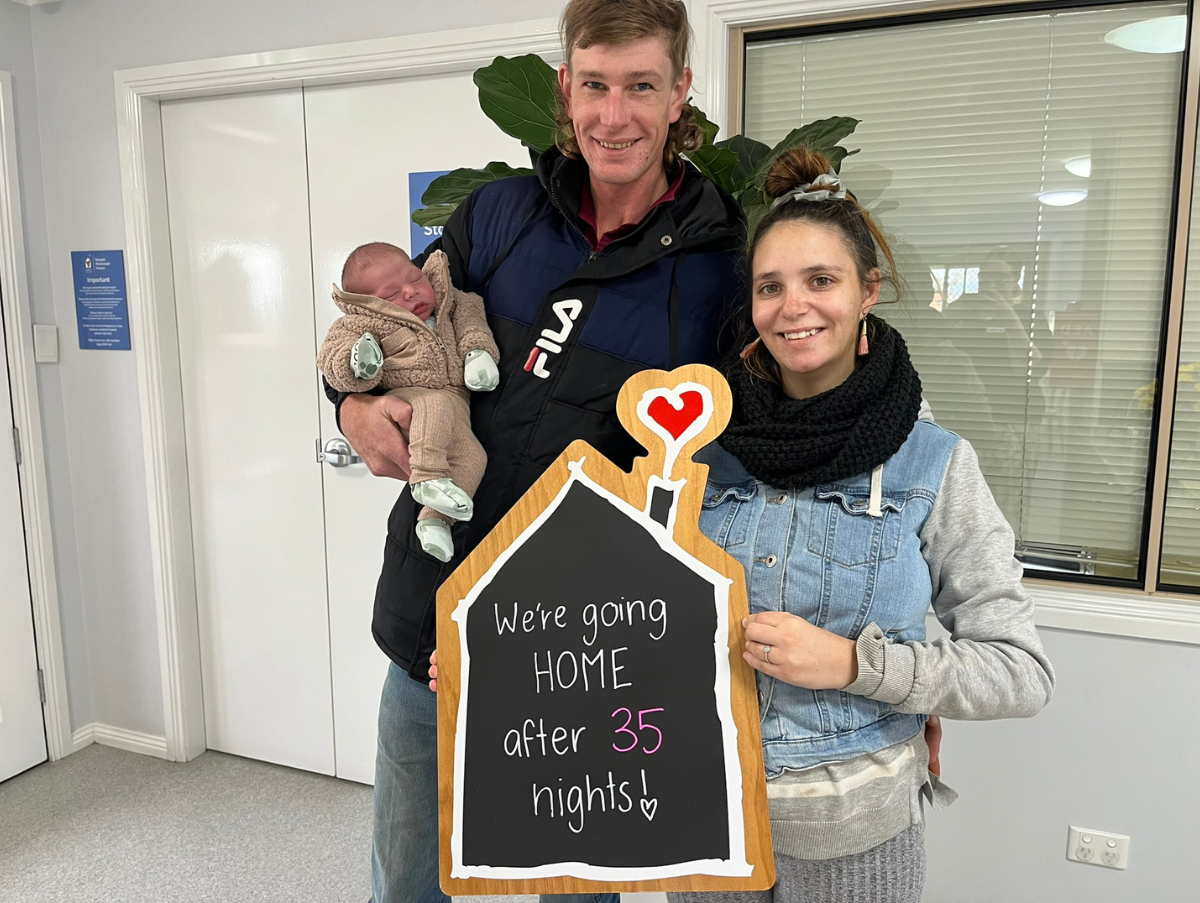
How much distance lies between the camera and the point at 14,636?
274 cm

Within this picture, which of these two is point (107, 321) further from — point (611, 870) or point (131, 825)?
point (611, 870)

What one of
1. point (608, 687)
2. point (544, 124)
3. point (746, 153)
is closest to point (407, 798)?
point (608, 687)

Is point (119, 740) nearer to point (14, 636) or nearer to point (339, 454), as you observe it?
point (14, 636)

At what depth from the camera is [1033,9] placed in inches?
71.9

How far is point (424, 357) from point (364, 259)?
178mm

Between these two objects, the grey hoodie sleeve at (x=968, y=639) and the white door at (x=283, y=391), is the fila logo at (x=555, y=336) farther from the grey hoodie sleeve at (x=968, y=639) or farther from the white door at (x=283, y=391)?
the white door at (x=283, y=391)

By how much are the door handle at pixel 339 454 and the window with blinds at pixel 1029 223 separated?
58.6 inches

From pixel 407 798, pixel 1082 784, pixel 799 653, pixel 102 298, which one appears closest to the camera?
pixel 799 653

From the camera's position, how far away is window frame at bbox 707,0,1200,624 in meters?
1.76

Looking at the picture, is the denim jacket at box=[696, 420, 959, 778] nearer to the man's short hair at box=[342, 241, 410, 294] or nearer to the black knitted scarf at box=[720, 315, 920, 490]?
the black knitted scarf at box=[720, 315, 920, 490]

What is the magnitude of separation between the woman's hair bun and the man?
0.41 ft

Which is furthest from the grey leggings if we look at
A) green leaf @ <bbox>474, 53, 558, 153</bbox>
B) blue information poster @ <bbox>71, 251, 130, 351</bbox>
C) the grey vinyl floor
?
blue information poster @ <bbox>71, 251, 130, 351</bbox>

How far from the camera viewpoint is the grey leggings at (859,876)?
39.0 inches

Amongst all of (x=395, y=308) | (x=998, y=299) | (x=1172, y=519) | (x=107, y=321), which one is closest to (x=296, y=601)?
(x=107, y=321)
